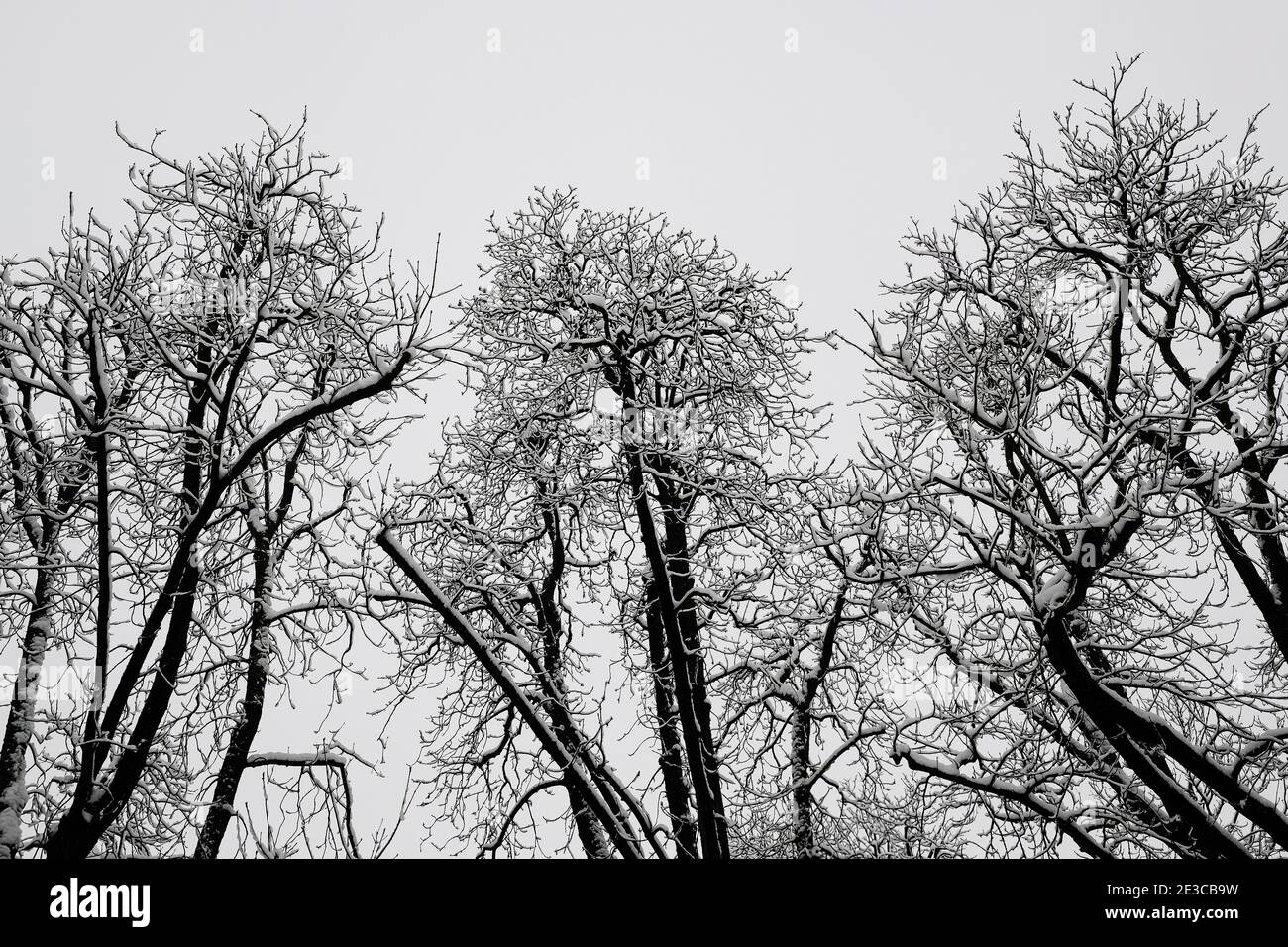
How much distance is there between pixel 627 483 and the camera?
892 centimetres

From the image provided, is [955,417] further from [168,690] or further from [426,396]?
[168,690]

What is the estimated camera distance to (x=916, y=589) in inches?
288

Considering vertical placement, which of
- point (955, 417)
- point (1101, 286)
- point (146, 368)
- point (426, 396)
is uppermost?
point (1101, 286)

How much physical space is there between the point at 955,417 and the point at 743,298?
3468mm

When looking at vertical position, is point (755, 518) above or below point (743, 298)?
below
